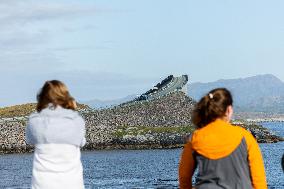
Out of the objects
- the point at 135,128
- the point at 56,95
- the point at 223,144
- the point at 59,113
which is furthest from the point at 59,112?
the point at 135,128

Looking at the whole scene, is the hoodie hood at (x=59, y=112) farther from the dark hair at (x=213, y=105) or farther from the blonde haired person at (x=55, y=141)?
the dark hair at (x=213, y=105)

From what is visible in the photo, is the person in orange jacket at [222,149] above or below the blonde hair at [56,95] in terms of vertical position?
below

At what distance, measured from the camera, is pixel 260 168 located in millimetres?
7500

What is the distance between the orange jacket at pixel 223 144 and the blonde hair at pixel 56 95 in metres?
1.18

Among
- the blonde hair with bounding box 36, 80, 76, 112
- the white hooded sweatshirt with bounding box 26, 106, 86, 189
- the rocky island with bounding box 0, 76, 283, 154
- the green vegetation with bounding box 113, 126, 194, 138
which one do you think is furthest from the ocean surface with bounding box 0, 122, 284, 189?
the blonde hair with bounding box 36, 80, 76, 112

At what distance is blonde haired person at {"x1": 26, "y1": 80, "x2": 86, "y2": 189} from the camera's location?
7.86m

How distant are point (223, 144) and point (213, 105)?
0.36m

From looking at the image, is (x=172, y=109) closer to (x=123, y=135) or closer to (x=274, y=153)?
(x=123, y=135)

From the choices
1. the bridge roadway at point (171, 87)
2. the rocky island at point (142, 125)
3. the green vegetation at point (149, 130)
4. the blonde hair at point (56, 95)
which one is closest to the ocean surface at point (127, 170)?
the rocky island at point (142, 125)

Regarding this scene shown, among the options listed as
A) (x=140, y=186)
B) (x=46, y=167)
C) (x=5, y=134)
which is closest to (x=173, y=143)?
(x=5, y=134)

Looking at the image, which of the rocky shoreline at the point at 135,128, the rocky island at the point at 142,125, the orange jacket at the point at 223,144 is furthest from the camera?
the rocky island at the point at 142,125

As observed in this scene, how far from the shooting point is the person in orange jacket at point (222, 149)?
7.54 meters

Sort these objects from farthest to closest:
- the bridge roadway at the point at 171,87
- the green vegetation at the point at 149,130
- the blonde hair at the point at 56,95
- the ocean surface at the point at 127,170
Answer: the bridge roadway at the point at 171,87, the green vegetation at the point at 149,130, the ocean surface at the point at 127,170, the blonde hair at the point at 56,95

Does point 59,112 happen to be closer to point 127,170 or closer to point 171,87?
point 127,170
